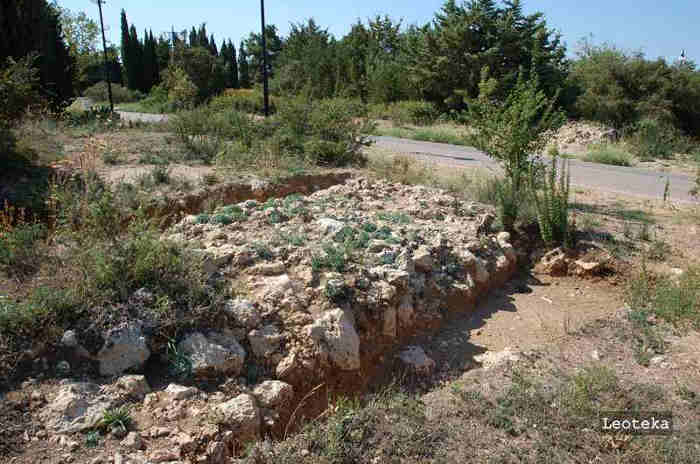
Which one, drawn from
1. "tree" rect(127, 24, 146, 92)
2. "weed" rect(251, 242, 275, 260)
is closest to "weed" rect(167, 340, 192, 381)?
"weed" rect(251, 242, 275, 260)

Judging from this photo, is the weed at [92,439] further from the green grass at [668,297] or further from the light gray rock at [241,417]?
the green grass at [668,297]

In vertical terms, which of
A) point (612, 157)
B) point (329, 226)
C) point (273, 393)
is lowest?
point (273, 393)

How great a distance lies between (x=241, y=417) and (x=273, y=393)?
34 centimetres

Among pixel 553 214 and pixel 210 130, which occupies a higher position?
pixel 210 130

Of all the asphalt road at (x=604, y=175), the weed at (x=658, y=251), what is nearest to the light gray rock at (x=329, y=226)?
the asphalt road at (x=604, y=175)

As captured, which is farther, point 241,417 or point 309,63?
point 309,63

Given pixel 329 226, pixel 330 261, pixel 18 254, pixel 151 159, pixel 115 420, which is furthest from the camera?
pixel 151 159

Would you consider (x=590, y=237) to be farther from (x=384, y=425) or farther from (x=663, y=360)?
(x=384, y=425)

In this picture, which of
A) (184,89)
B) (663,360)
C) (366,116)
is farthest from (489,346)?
(184,89)

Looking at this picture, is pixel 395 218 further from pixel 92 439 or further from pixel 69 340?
pixel 92 439

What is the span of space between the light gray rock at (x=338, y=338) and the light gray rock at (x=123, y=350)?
46.0 inches

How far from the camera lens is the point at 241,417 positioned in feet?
9.79

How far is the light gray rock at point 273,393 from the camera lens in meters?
3.25

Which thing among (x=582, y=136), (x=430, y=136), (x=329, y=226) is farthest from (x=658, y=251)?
(x=582, y=136)
